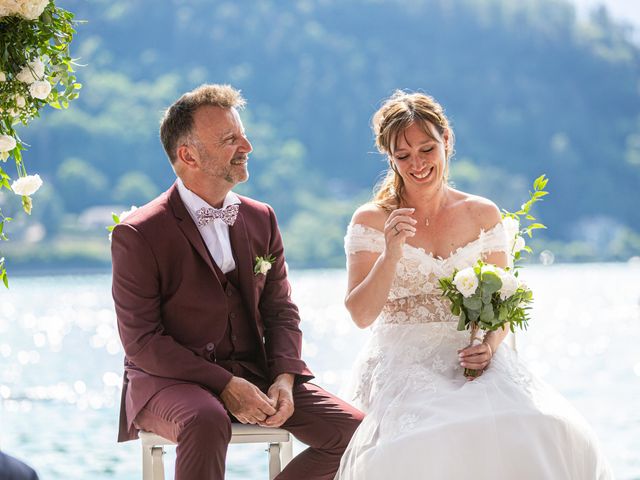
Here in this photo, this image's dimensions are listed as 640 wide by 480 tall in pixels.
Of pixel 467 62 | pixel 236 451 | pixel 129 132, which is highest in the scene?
pixel 467 62

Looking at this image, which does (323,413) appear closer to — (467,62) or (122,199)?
(122,199)

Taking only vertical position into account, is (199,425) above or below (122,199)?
below

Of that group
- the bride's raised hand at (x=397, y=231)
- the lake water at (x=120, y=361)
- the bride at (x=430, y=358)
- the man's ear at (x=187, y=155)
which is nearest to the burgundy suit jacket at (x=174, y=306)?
the man's ear at (x=187, y=155)

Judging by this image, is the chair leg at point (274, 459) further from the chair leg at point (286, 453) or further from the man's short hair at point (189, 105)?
the man's short hair at point (189, 105)

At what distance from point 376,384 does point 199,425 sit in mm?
709

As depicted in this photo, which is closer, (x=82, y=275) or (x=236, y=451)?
(x=236, y=451)

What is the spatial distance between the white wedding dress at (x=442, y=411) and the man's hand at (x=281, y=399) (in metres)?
0.24

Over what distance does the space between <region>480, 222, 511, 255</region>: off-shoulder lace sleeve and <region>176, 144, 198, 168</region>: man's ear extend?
1131mm

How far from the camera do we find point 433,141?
366 centimetres

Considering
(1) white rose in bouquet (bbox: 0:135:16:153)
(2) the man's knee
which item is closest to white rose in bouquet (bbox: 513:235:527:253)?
(2) the man's knee

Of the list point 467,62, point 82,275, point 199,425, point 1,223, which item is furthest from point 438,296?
point 467,62

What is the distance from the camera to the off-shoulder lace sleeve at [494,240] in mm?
3781

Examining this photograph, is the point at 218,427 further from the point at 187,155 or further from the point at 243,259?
the point at 187,155

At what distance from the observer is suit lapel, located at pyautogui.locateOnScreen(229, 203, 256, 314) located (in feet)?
11.5
